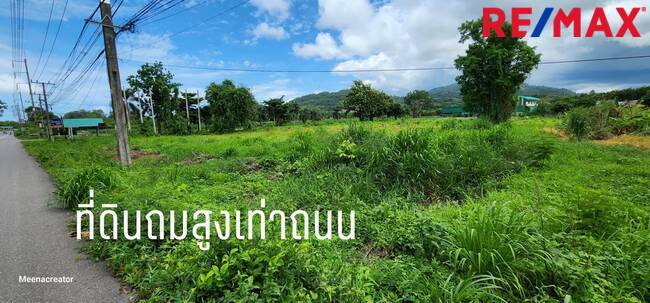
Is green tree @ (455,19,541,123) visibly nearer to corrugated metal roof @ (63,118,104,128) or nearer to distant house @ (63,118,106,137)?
distant house @ (63,118,106,137)

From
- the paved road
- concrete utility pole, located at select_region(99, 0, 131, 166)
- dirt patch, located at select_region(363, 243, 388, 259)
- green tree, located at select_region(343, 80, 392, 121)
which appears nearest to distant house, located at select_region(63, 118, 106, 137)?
green tree, located at select_region(343, 80, 392, 121)

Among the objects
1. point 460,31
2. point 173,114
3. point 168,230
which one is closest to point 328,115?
point 173,114

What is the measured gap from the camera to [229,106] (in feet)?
104

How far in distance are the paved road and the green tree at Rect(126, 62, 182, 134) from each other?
3027cm

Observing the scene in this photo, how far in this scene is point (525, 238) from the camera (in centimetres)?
284

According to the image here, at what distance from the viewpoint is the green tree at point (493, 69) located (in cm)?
2075

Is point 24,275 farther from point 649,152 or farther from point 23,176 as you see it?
point 649,152

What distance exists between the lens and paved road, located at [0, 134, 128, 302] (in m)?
2.78

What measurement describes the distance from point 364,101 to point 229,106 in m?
20.9

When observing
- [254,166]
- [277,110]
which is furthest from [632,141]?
[277,110]

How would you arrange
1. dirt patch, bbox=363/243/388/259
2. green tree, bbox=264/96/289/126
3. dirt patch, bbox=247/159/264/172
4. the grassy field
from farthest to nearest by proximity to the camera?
green tree, bbox=264/96/289/126 → dirt patch, bbox=247/159/264/172 → dirt patch, bbox=363/243/388/259 → the grassy field

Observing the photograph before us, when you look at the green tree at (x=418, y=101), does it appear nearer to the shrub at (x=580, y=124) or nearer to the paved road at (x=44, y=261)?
the shrub at (x=580, y=124)

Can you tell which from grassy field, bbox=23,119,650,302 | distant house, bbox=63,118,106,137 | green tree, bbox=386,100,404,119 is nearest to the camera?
grassy field, bbox=23,119,650,302

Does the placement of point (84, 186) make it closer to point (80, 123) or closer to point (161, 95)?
point (161, 95)
